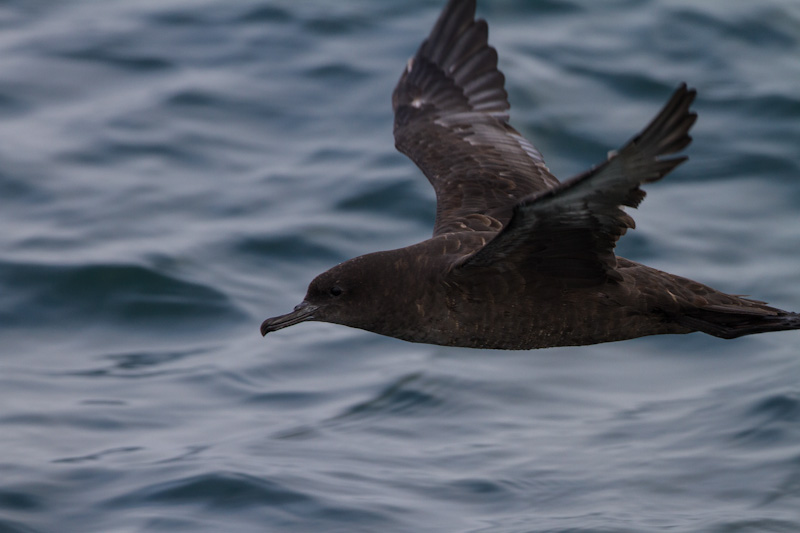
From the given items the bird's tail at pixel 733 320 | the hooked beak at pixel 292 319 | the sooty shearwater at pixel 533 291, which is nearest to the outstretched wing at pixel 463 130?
the sooty shearwater at pixel 533 291

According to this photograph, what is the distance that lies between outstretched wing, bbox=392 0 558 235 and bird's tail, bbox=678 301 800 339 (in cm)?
142

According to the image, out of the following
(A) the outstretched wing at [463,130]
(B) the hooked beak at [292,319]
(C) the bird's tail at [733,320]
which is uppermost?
(A) the outstretched wing at [463,130]

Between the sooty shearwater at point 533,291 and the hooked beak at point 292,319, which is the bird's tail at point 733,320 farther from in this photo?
the hooked beak at point 292,319

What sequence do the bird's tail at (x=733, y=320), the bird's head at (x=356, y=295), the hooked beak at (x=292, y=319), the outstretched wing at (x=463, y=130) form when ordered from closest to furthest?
the bird's tail at (x=733, y=320) < the bird's head at (x=356, y=295) < the hooked beak at (x=292, y=319) < the outstretched wing at (x=463, y=130)

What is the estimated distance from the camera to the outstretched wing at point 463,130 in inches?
315

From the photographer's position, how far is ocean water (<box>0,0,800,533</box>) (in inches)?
367

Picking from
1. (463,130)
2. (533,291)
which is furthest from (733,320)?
(463,130)

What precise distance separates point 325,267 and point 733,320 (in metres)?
5.50

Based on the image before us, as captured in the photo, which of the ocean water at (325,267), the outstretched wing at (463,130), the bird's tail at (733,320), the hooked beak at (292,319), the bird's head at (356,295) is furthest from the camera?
the ocean water at (325,267)

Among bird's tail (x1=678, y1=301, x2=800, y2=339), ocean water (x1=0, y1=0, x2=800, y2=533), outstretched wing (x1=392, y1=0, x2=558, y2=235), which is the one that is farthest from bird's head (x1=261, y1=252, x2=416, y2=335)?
ocean water (x1=0, y1=0, x2=800, y2=533)

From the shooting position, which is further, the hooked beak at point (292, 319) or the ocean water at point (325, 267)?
the ocean water at point (325, 267)

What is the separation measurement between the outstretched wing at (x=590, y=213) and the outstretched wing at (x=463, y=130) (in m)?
1.15

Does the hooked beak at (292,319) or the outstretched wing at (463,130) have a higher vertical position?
the outstretched wing at (463,130)

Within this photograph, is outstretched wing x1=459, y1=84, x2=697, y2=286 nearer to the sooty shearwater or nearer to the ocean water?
the sooty shearwater
